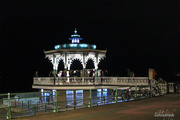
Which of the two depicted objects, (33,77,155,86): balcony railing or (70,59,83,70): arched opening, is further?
(70,59,83,70): arched opening

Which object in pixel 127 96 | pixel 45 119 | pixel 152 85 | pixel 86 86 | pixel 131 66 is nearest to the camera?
pixel 45 119

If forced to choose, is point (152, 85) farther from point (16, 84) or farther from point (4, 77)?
point (4, 77)

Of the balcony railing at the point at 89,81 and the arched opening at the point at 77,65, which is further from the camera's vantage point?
the arched opening at the point at 77,65

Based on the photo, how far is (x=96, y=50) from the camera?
25.7 m

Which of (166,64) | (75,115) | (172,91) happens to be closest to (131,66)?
(166,64)

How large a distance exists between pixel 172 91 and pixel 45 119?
1715 centimetres

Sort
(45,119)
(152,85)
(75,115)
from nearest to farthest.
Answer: (45,119)
(75,115)
(152,85)

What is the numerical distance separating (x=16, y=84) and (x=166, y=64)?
3498cm

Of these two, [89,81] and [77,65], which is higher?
[77,65]

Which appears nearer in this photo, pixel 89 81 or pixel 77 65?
pixel 89 81

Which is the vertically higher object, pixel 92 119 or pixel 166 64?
pixel 166 64

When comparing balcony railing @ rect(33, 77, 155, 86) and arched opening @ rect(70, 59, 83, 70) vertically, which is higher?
arched opening @ rect(70, 59, 83, 70)

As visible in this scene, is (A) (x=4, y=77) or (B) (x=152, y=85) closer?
(B) (x=152, y=85)

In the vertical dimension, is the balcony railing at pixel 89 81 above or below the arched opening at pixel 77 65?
below
